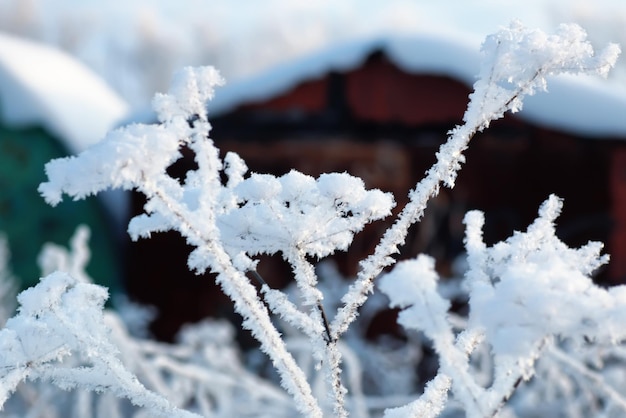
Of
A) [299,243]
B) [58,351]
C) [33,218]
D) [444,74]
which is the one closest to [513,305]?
[299,243]

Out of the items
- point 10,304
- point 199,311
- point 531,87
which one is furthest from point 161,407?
point 199,311

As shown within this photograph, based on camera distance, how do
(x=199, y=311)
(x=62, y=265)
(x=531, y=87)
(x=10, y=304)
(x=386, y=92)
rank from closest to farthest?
(x=531, y=87) < (x=62, y=265) < (x=10, y=304) < (x=386, y=92) < (x=199, y=311)

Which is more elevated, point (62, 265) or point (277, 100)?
point (277, 100)

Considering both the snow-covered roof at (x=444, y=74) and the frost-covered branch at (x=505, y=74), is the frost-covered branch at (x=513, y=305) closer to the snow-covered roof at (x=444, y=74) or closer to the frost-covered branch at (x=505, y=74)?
the frost-covered branch at (x=505, y=74)

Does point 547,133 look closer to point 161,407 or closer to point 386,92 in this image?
point 386,92

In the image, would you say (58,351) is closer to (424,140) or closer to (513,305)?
(513,305)

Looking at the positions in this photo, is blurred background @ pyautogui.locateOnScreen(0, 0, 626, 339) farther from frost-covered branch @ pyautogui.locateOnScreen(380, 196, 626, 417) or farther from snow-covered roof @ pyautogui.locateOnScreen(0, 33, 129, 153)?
frost-covered branch @ pyautogui.locateOnScreen(380, 196, 626, 417)

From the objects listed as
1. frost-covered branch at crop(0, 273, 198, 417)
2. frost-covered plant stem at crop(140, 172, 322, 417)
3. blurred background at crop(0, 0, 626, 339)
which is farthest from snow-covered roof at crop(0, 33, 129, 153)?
frost-covered plant stem at crop(140, 172, 322, 417)
